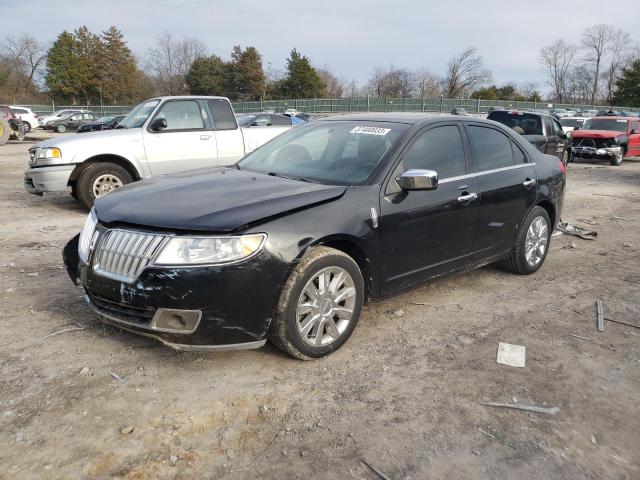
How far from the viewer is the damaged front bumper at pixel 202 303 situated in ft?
9.77

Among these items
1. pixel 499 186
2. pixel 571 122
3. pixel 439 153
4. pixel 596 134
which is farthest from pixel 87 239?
pixel 571 122

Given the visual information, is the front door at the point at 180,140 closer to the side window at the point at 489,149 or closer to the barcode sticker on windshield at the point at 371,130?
the barcode sticker on windshield at the point at 371,130

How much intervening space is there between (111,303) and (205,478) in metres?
1.34

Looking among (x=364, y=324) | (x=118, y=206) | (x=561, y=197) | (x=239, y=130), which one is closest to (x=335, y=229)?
(x=364, y=324)

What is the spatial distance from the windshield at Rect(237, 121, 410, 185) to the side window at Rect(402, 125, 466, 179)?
0.57 ft

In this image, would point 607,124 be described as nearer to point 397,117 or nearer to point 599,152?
point 599,152

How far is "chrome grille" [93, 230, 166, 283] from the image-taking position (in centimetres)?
306

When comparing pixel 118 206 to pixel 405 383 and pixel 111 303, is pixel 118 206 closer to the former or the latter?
pixel 111 303

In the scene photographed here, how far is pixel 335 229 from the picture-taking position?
344 cm

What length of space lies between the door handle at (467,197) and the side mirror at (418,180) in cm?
72

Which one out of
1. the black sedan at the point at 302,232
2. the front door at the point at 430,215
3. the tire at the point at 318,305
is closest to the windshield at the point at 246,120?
the black sedan at the point at 302,232

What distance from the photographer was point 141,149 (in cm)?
836

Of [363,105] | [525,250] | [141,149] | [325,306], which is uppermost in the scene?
[363,105]

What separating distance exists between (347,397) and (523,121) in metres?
12.8
